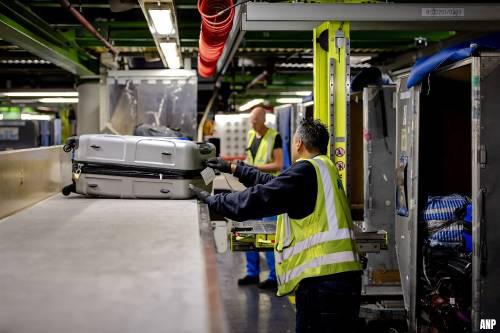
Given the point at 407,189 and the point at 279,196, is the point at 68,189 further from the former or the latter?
the point at 407,189

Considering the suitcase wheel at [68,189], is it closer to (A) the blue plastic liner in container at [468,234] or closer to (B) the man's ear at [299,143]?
(B) the man's ear at [299,143]

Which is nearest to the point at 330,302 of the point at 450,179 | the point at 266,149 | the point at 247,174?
the point at 247,174

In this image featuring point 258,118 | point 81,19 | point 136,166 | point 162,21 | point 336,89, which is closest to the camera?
point 136,166

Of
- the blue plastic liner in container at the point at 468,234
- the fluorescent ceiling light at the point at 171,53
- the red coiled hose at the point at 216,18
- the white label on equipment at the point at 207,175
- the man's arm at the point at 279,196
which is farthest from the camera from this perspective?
the fluorescent ceiling light at the point at 171,53

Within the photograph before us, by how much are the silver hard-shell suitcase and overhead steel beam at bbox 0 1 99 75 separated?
7.56 feet

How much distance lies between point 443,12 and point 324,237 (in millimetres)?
2190

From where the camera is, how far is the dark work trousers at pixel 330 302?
10.9 feet

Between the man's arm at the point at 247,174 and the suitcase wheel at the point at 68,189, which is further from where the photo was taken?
the suitcase wheel at the point at 68,189

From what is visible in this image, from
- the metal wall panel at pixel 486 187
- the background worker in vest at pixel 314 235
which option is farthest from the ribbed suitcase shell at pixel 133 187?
the metal wall panel at pixel 486 187

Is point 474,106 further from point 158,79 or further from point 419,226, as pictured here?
point 158,79

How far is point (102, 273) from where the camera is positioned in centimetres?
210

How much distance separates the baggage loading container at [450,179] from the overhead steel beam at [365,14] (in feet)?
1.54

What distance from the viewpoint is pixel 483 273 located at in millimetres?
3646

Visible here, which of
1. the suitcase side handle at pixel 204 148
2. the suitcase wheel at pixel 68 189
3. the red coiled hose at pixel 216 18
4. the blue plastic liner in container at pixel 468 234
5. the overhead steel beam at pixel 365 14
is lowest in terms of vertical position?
the blue plastic liner in container at pixel 468 234
